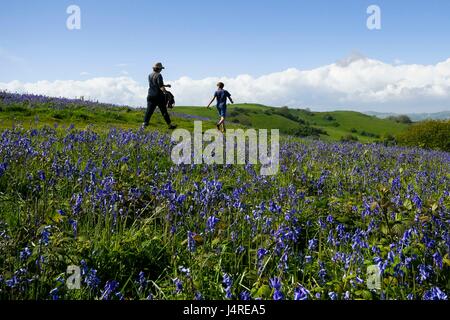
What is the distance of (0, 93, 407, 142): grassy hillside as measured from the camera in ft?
59.4

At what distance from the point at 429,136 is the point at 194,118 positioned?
1740cm

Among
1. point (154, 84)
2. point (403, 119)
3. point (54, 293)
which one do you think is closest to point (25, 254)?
point (54, 293)

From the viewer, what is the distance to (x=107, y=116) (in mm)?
21547

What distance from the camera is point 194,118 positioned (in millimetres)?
33219

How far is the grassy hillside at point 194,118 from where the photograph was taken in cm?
1811

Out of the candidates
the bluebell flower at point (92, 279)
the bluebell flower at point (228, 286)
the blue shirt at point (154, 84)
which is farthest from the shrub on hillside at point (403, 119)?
the bluebell flower at point (92, 279)

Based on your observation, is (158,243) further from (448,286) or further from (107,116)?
(107,116)

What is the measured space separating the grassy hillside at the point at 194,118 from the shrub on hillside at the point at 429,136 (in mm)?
5417

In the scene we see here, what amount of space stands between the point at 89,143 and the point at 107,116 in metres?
13.6

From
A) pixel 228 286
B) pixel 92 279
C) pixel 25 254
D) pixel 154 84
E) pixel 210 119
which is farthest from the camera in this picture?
pixel 210 119

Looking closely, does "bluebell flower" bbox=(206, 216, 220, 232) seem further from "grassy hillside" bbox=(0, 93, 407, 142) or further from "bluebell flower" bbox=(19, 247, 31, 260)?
"grassy hillside" bbox=(0, 93, 407, 142)

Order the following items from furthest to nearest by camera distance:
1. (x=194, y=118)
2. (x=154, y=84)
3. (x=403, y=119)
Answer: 1. (x=403, y=119)
2. (x=194, y=118)
3. (x=154, y=84)

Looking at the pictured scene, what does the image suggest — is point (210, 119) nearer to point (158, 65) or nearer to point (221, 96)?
point (221, 96)
